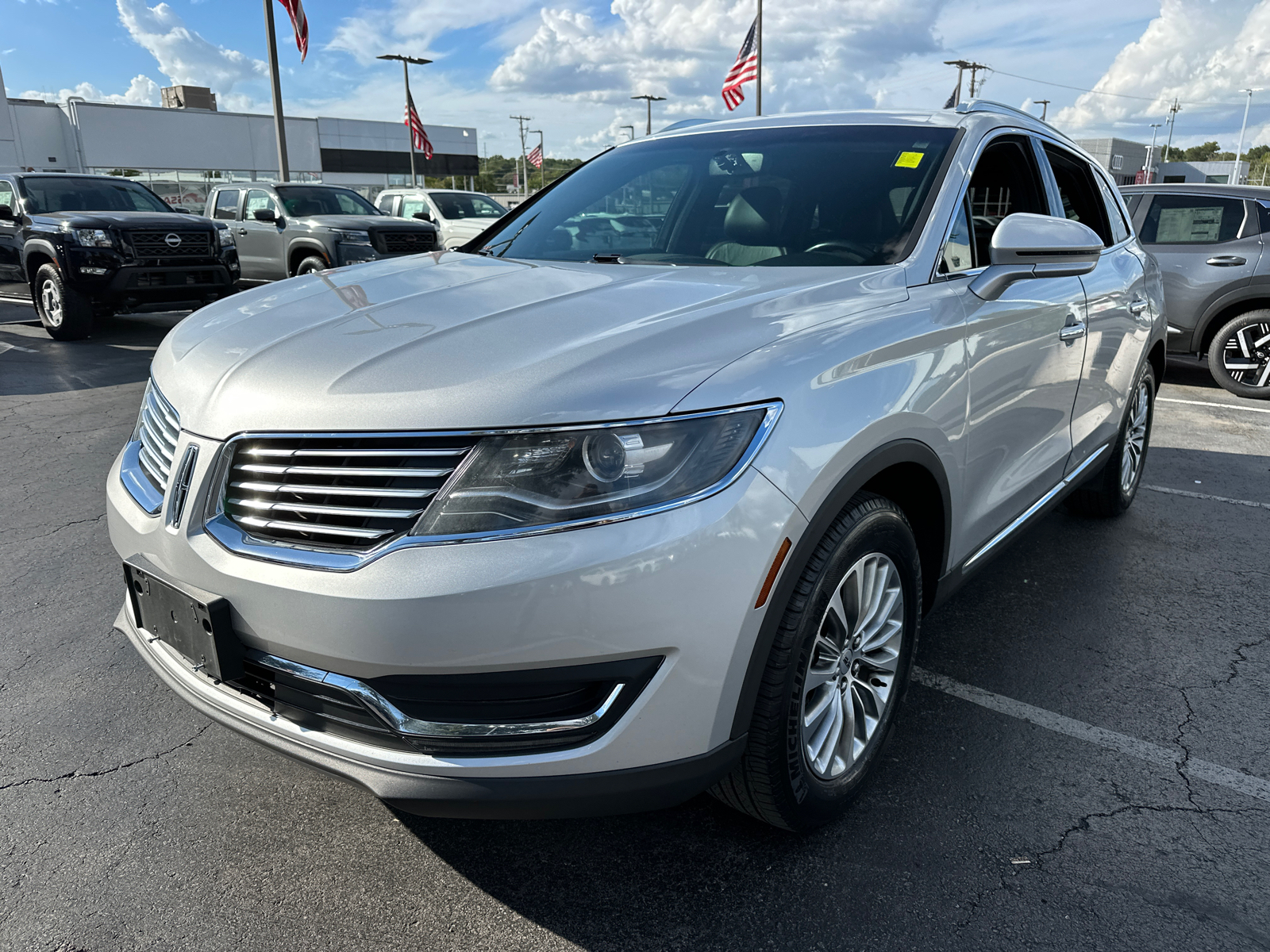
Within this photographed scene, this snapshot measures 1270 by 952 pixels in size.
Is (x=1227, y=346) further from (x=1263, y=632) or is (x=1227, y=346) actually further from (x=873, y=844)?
(x=873, y=844)

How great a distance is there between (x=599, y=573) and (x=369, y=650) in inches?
17.6

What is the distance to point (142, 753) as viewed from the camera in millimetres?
2662

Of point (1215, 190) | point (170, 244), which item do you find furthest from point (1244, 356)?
point (170, 244)

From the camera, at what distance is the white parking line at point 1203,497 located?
5.00m

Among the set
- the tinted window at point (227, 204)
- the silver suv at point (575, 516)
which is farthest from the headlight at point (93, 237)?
the silver suv at point (575, 516)

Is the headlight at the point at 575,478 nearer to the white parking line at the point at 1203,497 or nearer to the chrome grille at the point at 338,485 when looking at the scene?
the chrome grille at the point at 338,485

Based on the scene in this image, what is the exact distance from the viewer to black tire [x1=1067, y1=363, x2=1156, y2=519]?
4.41 metres

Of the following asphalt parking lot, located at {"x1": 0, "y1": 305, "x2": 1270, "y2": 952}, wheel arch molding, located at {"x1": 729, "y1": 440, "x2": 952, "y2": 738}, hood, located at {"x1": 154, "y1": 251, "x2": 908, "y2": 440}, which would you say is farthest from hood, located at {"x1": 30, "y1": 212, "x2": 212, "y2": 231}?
wheel arch molding, located at {"x1": 729, "y1": 440, "x2": 952, "y2": 738}

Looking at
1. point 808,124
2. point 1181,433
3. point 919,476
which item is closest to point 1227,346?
point 1181,433

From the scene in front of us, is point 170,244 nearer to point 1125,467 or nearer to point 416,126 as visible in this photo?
point 1125,467

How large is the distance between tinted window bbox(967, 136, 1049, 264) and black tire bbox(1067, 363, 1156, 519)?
1330mm

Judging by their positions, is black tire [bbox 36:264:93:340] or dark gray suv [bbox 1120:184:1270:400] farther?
black tire [bbox 36:264:93:340]

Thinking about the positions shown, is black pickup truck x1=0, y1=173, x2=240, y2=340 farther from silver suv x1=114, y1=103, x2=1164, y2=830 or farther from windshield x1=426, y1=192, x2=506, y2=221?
silver suv x1=114, y1=103, x2=1164, y2=830

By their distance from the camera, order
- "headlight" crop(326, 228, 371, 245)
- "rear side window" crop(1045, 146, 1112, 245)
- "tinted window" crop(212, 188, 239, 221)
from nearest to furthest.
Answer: "rear side window" crop(1045, 146, 1112, 245), "headlight" crop(326, 228, 371, 245), "tinted window" crop(212, 188, 239, 221)
